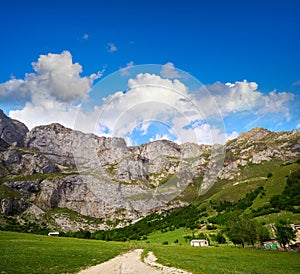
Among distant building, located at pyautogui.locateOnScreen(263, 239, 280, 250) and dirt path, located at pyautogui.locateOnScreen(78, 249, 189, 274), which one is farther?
distant building, located at pyautogui.locateOnScreen(263, 239, 280, 250)

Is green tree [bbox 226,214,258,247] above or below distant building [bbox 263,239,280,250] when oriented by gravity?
above

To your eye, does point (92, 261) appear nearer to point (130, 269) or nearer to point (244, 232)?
point (130, 269)

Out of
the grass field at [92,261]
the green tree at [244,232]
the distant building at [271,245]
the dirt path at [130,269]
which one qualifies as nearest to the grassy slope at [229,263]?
the grass field at [92,261]

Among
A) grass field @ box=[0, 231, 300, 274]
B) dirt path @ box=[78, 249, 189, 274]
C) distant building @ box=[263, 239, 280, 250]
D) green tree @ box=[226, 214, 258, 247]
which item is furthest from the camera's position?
green tree @ box=[226, 214, 258, 247]

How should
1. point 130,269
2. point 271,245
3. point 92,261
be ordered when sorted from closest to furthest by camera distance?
point 130,269
point 92,261
point 271,245

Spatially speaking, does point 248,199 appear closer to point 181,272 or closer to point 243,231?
point 243,231

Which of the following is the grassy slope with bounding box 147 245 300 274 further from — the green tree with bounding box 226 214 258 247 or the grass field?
the green tree with bounding box 226 214 258 247

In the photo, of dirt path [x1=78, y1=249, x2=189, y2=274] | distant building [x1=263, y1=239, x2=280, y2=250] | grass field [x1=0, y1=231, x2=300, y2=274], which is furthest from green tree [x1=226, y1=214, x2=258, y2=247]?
dirt path [x1=78, y1=249, x2=189, y2=274]

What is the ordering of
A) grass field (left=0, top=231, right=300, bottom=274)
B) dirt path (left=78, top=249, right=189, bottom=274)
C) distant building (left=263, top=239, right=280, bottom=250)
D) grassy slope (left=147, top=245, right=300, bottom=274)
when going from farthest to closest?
distant building (left=263, top=239, right=280, bottom=250) < grassy slope (left=147, top=245, right=300, bottom=274) < grass field (left=0, top=231, right=300, bottom=274) < dirt path (left=78, top=249, right=189, bottom=274)

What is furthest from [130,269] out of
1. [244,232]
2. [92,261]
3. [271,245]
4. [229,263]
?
[271,245]

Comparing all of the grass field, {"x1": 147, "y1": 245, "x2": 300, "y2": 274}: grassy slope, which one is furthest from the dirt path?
{"x1": 147, "y1": 245, "x2": 300, "y2": 274}: grassy slope

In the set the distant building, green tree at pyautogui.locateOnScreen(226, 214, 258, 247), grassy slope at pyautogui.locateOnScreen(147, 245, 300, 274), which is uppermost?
green tree at pyautogui.locateOnScreen(226, 214, 258, 247)

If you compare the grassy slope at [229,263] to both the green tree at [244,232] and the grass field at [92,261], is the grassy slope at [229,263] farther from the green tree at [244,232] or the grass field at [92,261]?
the green tree at [244,232]

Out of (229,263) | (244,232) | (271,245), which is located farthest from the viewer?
(271,245)
